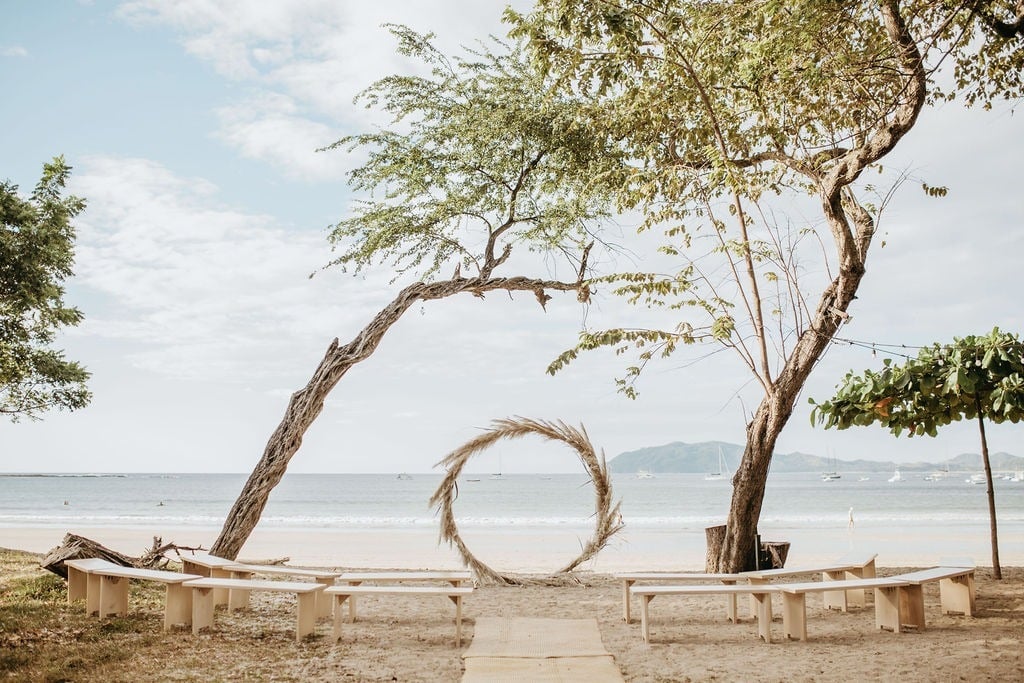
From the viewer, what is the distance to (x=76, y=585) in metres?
6.50

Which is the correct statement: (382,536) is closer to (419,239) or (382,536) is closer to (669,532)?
(669,532)

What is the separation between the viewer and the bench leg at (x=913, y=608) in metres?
5.63

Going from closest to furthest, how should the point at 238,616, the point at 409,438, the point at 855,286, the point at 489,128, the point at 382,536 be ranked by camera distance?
the point at 238,616, the point at 855,286, the point at 489,128, the point at 382,536, the point at 409,438

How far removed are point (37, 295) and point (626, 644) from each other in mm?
9267

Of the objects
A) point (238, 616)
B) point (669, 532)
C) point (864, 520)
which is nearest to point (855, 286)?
point (238, 616)

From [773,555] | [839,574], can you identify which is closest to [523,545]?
[773,555]

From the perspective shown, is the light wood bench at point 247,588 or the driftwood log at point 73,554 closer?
the light wood bench at point 247,588

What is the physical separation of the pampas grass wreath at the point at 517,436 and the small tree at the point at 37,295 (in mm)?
6129

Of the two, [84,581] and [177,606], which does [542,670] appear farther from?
[84,581]

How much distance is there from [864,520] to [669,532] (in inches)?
390

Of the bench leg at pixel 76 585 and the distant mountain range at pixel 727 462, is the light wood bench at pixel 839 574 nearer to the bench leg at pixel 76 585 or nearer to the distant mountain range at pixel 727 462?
the bench leg at pixel 76 585

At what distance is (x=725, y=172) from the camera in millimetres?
6957

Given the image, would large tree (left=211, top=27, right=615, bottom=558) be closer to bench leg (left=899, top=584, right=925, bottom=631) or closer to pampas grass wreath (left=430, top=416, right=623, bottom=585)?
pampas grass wreath (left=430, top=416, right=623, bottom=585)

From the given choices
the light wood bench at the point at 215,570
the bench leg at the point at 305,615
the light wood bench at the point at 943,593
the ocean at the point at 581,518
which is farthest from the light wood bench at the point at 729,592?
the ocean at the point at 581,518
